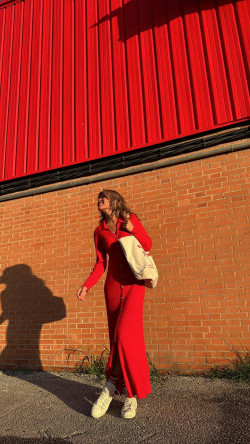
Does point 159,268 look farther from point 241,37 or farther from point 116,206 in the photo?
point 241,37

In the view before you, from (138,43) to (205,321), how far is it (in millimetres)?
4056

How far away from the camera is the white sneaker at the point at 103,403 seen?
2264mm

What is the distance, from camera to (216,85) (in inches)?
165

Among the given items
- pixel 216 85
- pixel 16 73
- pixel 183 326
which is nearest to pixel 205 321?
pixel 183 326

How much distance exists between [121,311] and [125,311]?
0.04 meters

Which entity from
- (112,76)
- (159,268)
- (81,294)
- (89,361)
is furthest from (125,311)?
(112,76)

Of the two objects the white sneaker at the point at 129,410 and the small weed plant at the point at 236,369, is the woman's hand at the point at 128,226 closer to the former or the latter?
the white sneaker at the point at 129,410

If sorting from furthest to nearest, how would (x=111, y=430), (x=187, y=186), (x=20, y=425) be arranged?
(x=187, y=186) → (x=20, y=425) → (x=111, y=430)

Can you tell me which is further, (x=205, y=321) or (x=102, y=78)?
(x=102, y=78)

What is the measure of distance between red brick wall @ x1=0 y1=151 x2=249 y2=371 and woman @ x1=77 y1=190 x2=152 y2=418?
3.90 feet

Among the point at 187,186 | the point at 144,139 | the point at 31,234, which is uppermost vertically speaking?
the point at 144,139

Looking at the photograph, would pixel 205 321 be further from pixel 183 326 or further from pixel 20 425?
pixel 20 425

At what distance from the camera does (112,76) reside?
192 inches

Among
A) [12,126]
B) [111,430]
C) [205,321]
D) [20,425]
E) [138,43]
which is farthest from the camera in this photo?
[12,126]
